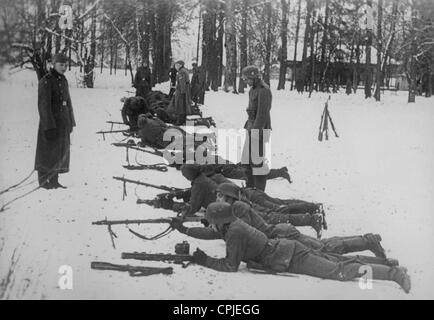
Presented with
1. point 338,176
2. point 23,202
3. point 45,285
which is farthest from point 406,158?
point 45,285

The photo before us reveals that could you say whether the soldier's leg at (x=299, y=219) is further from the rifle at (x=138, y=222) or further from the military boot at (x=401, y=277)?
the military boot at (x=401, y=277)

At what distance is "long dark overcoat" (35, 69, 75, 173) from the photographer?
6551mm

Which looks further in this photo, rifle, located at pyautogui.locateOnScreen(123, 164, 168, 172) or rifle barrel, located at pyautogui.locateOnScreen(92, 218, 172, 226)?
rifle, located at pyautogui.locateOnScreen(123, 164, 168, 172)

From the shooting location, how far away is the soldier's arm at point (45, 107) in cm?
652

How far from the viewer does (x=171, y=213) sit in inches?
246

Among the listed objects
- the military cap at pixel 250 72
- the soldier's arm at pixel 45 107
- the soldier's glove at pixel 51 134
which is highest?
the military cap at pixel 250 72

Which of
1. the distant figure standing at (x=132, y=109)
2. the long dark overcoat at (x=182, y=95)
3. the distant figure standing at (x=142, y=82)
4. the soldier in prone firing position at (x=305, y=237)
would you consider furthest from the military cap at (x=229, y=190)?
the distant figure standing at (x=142, y=82)

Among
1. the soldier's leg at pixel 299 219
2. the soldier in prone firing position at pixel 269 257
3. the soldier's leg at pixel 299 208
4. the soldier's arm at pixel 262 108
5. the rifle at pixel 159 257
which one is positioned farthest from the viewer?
the soldier's arm at pixel 262 108

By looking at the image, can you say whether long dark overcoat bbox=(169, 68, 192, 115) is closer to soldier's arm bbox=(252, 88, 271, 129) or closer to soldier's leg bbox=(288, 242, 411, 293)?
soldier's arm bbox=(252, 88, 271, 129)

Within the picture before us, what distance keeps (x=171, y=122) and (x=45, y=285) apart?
884cm

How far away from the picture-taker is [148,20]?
22344 mm

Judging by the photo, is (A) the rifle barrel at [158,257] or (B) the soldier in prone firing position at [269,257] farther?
(A) the rifle barrel at [158,257]

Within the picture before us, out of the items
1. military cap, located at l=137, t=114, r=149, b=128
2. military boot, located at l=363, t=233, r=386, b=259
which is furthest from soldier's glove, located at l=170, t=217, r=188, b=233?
military cap, located at l=137, t=114, r=149, b=128

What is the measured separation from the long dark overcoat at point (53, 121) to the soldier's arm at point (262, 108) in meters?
2.39
